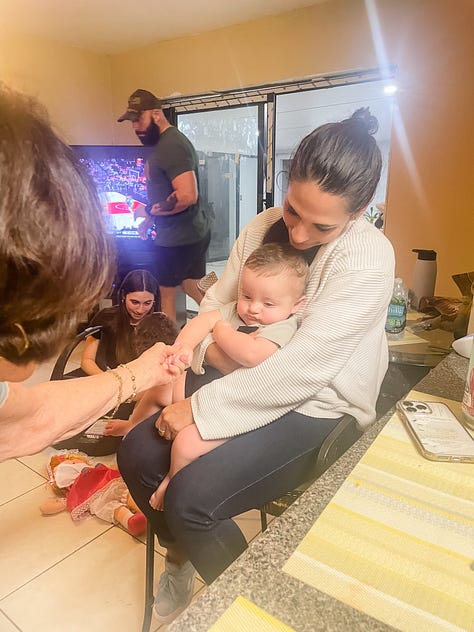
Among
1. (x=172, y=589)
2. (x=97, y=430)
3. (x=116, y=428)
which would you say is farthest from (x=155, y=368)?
(x=97, y=430)

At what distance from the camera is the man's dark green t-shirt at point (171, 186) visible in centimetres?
308

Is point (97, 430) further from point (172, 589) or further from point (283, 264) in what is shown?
point (283, 264)

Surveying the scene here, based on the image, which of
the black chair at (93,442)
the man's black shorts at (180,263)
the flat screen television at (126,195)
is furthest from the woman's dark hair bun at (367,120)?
the flat screen television at (126,195)

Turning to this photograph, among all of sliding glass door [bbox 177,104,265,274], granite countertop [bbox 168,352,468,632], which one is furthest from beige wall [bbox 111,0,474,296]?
granite countertop [bbox 168,352,468,632]

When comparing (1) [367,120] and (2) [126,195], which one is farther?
(2) [126,195]

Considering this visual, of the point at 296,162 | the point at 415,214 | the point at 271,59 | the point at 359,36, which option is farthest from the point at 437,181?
the point at 296,162

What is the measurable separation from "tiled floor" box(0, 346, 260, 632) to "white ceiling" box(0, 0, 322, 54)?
2863 mm

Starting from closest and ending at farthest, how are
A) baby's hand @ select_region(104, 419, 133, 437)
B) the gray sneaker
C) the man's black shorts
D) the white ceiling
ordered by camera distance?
the gray sneaker, baby's hand @ select_region(104, 419, 133, 437), the white ceiling, the man's black shorts

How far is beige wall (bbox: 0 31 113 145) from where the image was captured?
3574mm

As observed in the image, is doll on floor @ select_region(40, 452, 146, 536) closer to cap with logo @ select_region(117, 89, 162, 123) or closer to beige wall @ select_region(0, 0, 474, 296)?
beige wall @ select_region(0, 0, 474, 296)

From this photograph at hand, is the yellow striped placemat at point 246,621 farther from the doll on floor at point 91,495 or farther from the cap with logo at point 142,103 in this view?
the cap with logo at point 142,103

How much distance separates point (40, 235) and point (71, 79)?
13.1 feet

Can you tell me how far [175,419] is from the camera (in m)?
1.08

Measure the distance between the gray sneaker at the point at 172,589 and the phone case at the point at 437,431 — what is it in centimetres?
78
